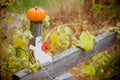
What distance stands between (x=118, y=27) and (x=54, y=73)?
3.15 ft

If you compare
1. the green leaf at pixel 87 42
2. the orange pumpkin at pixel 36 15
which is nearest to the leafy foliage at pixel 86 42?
the green leaf at pixel 87 42

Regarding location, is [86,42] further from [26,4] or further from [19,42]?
[26,4]

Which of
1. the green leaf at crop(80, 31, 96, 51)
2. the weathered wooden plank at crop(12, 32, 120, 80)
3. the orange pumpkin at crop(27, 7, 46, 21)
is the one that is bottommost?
the weathered wooden plank at crop(12, 32, 120, 80)

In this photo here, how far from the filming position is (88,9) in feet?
20.0

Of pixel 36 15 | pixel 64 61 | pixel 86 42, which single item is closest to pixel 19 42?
pixel 36 15

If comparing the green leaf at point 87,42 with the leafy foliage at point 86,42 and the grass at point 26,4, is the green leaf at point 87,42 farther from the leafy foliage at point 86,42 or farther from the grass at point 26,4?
the grass at point 26,4

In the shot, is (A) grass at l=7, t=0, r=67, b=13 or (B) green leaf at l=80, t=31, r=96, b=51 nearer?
(B) green leaf at l=80, t=31, r=96, b=51

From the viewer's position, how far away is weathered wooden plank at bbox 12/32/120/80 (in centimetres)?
251

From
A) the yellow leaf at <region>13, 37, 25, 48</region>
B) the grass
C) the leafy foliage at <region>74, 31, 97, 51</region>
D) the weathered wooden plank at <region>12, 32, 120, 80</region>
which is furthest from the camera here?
the grass

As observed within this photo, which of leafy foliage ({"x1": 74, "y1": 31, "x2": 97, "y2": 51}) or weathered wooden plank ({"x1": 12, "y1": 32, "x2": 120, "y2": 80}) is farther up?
leafy foliage ({"x1": 74, "y1": 31, "x2": 97, "y2": 51})

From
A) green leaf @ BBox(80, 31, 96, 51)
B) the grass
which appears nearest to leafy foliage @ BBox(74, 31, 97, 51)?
green leaf @ BBox(80, 31, 96, 51)

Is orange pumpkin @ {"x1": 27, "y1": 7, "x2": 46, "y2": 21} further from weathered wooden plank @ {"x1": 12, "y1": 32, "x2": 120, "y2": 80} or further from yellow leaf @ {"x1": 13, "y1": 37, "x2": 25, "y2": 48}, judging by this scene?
weathered wooden plank @ {"x1": 12, "y1": 32, "x2": 120, "y2": 80}

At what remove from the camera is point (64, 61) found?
2783 mm

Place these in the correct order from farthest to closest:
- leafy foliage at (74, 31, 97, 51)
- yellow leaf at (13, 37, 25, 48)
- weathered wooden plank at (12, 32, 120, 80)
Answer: leafy foliage at (74, 31, 97, 51) < yellow leaf at (13, 37, 25, 48) < weathered wooden plank at (12, 32, 120, 80)
